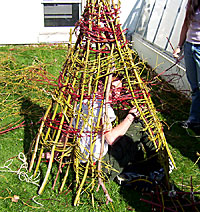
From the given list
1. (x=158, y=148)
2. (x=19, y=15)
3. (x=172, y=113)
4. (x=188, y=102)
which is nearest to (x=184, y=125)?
(x=172, y=113)

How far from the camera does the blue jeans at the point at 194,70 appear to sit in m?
3.81

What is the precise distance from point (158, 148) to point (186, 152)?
1.25 meters

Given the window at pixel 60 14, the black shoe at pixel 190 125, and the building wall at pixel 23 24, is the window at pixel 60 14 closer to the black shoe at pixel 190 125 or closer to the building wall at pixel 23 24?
the building wall at pixel 23 24

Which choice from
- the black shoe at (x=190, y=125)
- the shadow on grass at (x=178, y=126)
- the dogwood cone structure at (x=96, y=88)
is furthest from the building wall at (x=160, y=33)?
the dogwood cone structure at (x=96, y=88)

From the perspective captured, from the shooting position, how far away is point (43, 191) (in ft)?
9.78

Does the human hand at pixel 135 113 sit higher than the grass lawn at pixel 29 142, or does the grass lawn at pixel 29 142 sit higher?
the human hand at pixel 135 113

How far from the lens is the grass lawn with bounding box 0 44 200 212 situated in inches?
112

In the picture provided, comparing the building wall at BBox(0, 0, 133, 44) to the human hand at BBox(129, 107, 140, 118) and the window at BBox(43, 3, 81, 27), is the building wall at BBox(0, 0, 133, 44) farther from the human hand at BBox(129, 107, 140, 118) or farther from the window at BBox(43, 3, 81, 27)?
the human hand at BBox(129, 107, 140, 118)

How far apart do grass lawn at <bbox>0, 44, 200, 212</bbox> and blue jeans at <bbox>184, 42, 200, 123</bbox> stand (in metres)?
0.30

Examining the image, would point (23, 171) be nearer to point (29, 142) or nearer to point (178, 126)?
point (29, 142)

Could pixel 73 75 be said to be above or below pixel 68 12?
above

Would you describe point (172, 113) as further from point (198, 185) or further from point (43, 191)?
point (43, 191)

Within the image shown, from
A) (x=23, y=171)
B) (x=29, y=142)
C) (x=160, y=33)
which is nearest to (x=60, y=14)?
(x=160, y=33)

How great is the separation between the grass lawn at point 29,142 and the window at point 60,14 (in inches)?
152
